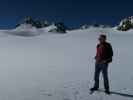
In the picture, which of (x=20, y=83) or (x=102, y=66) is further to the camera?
(x=20, y=83)

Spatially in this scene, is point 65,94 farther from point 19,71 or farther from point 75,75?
point 19,71

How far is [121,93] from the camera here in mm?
9602

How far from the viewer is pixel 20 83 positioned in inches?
456

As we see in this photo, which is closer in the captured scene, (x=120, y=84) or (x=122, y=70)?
(x=120, y=84)

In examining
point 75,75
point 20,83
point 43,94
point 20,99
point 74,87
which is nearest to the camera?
point 20,99

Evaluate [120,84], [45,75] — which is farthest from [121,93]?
[45,75]

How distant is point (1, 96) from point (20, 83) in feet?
7.70

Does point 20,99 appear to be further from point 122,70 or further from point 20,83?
point 122,70

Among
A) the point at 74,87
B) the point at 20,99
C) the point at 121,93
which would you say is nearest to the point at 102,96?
the point at 121,93

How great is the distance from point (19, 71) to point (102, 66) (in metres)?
6.46

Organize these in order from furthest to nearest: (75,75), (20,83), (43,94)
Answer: (75,75), (20,83), (43,94)

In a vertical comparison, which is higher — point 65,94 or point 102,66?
point 102,66

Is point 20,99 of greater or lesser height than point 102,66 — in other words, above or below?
below

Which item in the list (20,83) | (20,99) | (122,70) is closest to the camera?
(20,99)
